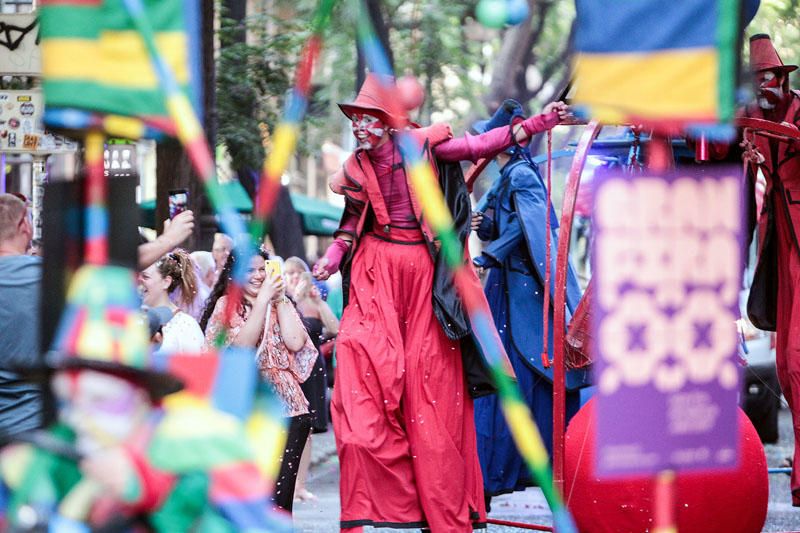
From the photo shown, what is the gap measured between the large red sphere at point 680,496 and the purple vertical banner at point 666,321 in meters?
1.99

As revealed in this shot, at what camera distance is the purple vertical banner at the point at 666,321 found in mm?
4062

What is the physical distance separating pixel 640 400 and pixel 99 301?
4.78ft

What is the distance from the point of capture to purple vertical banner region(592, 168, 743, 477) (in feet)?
13.3

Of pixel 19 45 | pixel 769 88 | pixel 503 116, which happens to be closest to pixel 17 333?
pixel 503 116

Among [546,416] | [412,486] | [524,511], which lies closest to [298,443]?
[412,486]

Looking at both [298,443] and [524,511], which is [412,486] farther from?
[524,511]

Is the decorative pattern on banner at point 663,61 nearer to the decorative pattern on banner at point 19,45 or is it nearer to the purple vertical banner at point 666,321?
the purple vertical banner at point 666,321

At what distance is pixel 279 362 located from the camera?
7418 mm

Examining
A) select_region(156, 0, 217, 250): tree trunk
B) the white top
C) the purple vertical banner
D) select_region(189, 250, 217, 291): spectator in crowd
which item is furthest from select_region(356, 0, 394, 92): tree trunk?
the purple vertical banner

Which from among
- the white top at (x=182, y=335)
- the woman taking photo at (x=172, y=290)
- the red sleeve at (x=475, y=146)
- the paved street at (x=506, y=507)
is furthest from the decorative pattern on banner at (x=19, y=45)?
the red sleeve at (x=475, y=146)

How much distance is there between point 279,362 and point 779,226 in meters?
2.53

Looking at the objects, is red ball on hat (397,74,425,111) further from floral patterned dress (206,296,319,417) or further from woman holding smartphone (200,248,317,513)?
floral patterned dress (206,296,319,417)

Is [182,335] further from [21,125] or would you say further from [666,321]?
[21,125]

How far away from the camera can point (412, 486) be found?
22.2 feet
